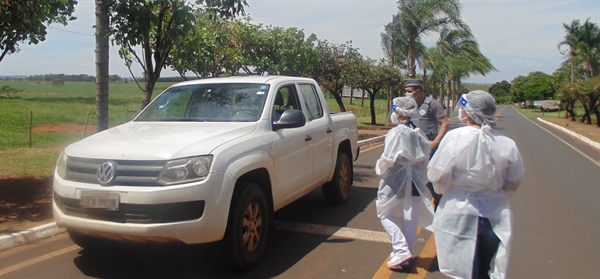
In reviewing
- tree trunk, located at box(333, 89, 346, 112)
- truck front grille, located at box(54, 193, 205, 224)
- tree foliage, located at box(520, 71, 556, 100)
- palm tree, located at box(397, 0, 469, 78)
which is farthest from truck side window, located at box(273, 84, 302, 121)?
tree foliage, located at box(520, 71, 556, 100)

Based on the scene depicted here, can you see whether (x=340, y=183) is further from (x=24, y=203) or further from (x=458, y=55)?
(x=458, y=55)

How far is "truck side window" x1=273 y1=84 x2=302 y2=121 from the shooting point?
20.0 ft

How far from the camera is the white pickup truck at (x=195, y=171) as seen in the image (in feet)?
13.8

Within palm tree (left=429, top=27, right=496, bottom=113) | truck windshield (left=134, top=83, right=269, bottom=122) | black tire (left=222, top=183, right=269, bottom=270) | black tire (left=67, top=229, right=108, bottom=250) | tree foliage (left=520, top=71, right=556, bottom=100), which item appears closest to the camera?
black tire (left=222, top=183, right=269, bottom=270)

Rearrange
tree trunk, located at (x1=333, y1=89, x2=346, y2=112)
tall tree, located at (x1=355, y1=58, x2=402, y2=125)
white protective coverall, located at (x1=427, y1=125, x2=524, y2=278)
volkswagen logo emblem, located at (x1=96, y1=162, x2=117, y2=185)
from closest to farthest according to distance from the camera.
A: 1. white protective coverall, located at (x1=427, y1=125, x2=524, y2=278)
2. volkswagen logo emblem, located at (x1=96, y1=162, x2=117, y2=185)
3. tree trunk, located at (x1=333, y1=89, x2=346, y2=112)
4. tall tree, located at (x1=355, y1=58, x2=402, y2=125)

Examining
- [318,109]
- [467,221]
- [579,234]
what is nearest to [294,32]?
[318,109]

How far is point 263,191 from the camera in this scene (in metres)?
5.12

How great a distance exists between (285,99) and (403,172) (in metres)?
2.05

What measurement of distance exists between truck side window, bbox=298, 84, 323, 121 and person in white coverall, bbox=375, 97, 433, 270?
193 centimetres

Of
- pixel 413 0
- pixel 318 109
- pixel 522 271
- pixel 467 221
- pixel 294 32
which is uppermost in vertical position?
pixel 413 0

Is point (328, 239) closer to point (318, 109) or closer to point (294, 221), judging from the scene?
point (294, 221)

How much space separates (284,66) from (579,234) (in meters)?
9.00

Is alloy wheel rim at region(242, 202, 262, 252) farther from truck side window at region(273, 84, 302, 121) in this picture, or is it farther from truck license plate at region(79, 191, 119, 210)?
truck side window at region(273, 84, 302, 121)

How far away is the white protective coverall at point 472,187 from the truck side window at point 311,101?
3368mm
